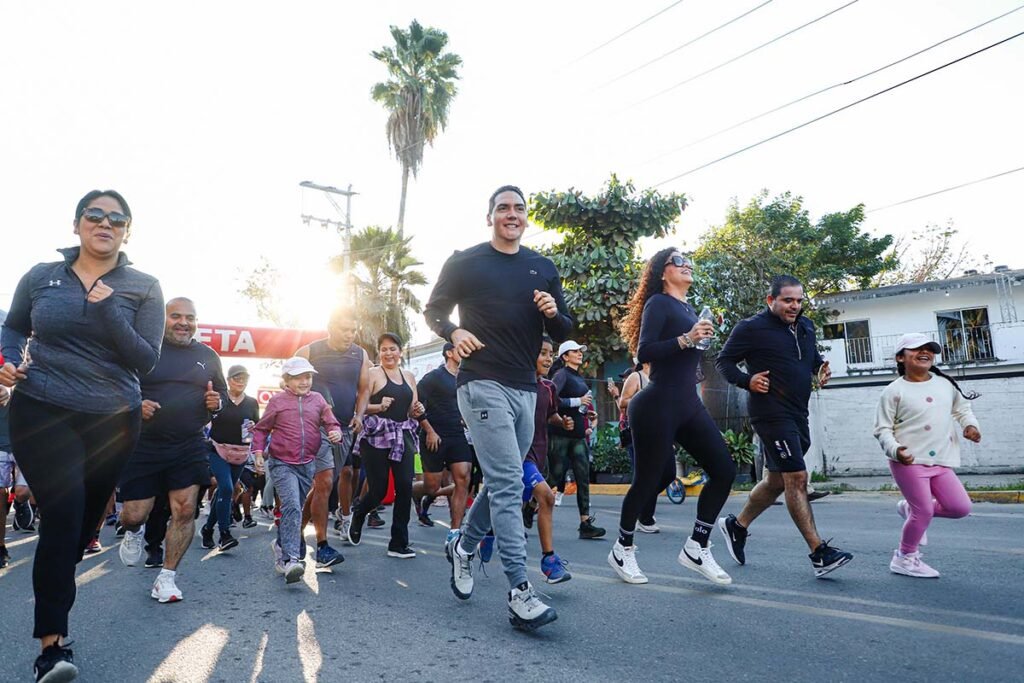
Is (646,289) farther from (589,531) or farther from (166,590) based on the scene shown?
(166,590)

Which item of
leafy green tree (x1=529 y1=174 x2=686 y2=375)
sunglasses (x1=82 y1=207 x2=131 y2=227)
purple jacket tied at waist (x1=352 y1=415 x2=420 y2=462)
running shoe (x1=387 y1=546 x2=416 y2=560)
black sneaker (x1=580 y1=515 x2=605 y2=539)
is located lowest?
running shoe (x1=387 y1=546 x2=416 y2=560)

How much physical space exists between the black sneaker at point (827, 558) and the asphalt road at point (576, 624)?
0.34 ft

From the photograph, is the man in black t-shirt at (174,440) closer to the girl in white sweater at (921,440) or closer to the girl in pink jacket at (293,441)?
the girl in pink jacket at (293,441)

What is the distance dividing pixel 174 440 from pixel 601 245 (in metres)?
16.4

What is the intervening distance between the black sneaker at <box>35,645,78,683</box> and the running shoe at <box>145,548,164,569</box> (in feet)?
12.8

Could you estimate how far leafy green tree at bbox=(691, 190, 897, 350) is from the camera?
20391mm

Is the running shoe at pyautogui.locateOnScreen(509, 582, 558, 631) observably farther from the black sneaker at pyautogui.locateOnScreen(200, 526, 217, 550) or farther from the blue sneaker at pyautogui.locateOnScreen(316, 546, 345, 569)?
the black sneaker at pyautogui.locateOnScreen(200, 526, 217, 550)

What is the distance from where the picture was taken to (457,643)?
A: 12.5ft

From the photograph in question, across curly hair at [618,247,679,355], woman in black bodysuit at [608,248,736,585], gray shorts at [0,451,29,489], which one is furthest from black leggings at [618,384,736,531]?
gray shorts at [0,451,29,489]

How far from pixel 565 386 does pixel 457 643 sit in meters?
4.70

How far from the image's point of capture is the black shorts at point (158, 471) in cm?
532

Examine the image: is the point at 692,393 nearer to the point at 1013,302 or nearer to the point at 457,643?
the point at 457,643

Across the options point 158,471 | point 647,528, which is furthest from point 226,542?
point 647,528

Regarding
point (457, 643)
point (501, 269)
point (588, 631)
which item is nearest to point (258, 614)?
point (457, 643)
